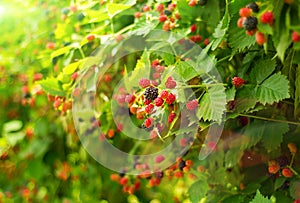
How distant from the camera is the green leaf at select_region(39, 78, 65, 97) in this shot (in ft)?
5.17

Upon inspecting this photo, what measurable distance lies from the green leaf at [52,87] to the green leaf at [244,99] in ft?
2.26

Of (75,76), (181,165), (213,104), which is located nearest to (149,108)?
(213,104)

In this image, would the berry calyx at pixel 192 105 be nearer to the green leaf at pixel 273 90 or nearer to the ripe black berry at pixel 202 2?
the green leaf at pixel 273 90

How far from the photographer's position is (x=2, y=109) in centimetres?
236

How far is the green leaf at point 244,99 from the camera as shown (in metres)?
1.06

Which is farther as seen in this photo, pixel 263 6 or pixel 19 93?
pixel 19 93

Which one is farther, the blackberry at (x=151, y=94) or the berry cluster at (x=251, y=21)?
the blackberry at (x=151, y=94)

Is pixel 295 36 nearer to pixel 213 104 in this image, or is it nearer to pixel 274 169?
pixel 213 104

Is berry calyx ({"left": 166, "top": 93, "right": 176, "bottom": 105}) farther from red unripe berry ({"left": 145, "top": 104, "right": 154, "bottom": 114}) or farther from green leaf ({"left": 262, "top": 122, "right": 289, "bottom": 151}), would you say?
green leaf ({"left": 262, "top": 122, "right": 289, "bottom": 151})

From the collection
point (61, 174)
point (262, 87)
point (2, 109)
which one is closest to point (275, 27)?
point (262, 87)

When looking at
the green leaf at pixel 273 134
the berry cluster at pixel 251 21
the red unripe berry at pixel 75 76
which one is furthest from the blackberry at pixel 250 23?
the red unripe berry at pixel 75 76

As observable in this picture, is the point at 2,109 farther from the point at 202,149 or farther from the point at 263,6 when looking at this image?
the point at 263,6

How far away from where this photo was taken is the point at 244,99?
1084 mm

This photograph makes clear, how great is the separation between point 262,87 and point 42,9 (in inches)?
55.1
